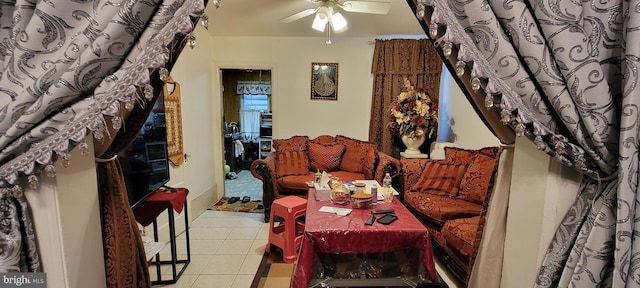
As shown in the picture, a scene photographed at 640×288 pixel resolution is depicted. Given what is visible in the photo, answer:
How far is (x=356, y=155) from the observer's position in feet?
13.3

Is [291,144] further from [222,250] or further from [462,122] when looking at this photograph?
[462,122]

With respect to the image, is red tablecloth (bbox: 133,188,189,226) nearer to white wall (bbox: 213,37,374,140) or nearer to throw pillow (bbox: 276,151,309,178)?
throw pillow (bbox: 276,151,309,178)

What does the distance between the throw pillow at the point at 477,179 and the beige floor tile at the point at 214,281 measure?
2252 mm

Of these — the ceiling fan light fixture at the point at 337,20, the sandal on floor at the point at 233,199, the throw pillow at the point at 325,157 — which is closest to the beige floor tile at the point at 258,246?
the throw pillow at the point at 325,157

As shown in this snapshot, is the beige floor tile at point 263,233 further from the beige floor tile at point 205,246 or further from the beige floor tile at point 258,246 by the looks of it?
the beige floor tile at point 205,246

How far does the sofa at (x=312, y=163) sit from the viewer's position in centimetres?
357

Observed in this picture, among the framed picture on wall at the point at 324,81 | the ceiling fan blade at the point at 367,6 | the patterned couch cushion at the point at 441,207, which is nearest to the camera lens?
the patterned couch cushion at the point at 441,207

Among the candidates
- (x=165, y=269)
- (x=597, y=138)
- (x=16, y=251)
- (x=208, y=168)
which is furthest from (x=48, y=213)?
(x=208, y=168)

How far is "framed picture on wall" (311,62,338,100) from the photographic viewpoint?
4379 mm

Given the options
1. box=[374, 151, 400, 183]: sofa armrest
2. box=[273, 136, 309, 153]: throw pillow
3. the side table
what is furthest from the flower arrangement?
the side table

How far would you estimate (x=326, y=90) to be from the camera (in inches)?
175

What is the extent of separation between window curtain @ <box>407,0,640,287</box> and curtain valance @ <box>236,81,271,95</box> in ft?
21.0

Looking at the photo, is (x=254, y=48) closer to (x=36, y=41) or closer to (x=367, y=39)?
(x=367, y=39)

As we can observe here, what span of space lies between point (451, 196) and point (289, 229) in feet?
5.33
